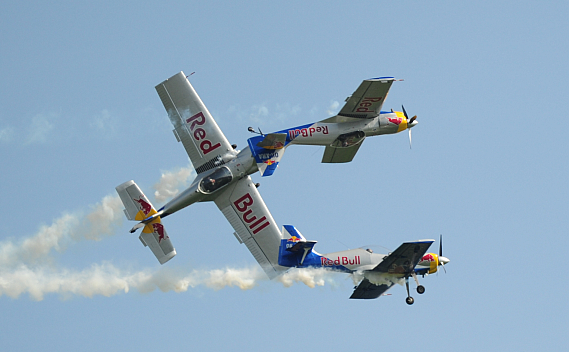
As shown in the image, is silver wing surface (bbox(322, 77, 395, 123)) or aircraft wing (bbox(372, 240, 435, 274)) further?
silver wing surface (bbox(322, 77, 395, 123))

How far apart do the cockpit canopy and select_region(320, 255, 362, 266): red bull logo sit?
575 cm

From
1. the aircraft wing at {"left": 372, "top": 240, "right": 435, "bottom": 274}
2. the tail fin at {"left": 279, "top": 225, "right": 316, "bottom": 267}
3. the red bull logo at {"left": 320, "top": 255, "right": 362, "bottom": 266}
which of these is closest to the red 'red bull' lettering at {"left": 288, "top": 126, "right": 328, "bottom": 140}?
the tail fin at {"left": 279, "top": 225, "right": 316, "bottom": 267}

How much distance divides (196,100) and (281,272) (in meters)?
8.92

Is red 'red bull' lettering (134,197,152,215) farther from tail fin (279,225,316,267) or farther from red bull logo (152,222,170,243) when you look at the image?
tail fin (279,225,316,267)

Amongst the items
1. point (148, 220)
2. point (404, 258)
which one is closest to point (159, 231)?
point (148, 220)

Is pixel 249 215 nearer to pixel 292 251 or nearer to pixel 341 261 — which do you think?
pixel 292 251

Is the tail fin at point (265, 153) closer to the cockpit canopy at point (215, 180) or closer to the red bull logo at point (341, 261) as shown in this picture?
the cockpit canopy at point (215, 180)

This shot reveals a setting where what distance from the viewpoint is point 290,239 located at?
51438 mm

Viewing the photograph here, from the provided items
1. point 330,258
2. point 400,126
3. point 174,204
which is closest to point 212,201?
point 174,204

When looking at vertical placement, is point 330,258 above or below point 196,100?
below

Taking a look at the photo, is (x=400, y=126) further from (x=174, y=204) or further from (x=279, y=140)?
(x=174, y=204)

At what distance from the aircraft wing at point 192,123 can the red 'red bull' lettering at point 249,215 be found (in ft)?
7.46

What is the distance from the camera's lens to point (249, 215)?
2041 inches

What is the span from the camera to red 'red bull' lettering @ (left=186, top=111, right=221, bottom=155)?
168ft
